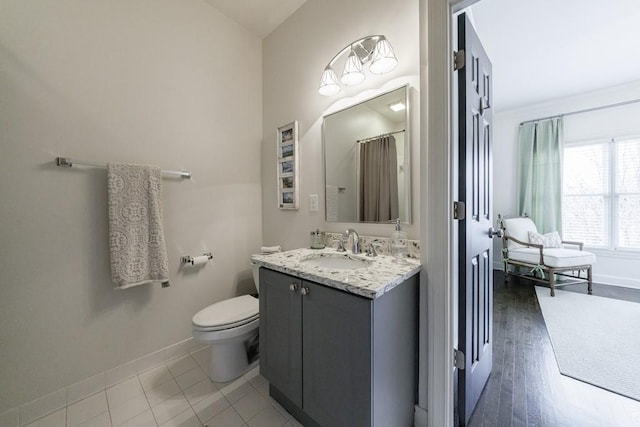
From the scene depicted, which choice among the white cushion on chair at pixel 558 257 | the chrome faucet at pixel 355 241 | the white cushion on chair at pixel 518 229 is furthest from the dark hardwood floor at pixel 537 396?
the white cushion on chair at pixel 518 229

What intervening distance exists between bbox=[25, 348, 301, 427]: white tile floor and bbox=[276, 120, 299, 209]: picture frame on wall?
1.31 meters

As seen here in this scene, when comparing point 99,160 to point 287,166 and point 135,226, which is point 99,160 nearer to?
point 135,226

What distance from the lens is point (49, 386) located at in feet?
4.29

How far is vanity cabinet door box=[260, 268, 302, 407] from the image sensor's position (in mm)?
1139

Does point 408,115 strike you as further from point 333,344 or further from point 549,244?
point 549,244

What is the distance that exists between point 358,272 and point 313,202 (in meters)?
0.89

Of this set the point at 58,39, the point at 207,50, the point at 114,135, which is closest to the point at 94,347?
the point at 114,135

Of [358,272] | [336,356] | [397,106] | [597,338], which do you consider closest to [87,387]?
[336,356]

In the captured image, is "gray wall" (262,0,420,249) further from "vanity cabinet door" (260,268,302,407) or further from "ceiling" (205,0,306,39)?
"vanity cabinet door" (260,268,302,407)

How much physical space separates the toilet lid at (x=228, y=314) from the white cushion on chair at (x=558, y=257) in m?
3.59

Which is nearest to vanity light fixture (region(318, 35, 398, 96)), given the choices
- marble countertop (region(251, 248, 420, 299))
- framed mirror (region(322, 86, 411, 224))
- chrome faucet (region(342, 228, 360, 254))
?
framed mirror (region(322, 86, 411, 224))

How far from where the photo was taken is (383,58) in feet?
4.34

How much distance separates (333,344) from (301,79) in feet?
6.26

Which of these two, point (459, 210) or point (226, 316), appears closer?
point (459, 210)
